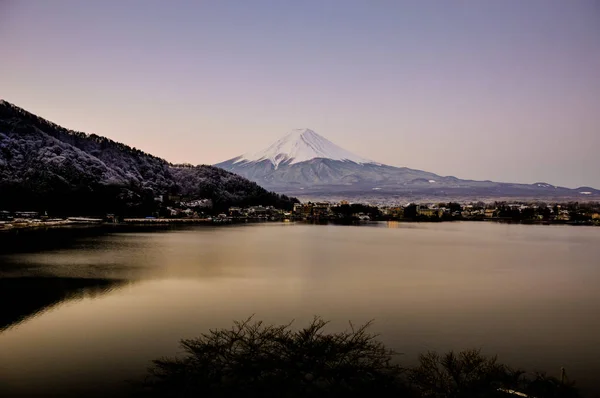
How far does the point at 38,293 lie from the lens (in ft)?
33.8

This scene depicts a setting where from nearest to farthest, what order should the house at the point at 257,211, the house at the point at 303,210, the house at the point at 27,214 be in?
the house at the point at 27,214 < the house at the point at 257,211 < the house at the point at 303,210

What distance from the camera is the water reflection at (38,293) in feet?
27.9

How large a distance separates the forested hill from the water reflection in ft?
102

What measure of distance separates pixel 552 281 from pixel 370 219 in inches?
2087

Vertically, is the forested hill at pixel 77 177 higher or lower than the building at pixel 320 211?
higher

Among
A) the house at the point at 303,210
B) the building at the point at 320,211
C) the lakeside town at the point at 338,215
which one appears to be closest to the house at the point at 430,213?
the lakeside town at the point at 338,215

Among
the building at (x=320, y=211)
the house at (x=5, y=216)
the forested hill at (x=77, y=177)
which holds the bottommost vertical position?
the building at (x=320, y=211)

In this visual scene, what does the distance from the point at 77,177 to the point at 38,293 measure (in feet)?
132

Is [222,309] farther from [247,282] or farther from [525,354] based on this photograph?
[525,354]

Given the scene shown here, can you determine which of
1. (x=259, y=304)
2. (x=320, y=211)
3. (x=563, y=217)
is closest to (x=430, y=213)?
(x=320, y=211)

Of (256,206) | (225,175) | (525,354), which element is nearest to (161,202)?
(256,206)

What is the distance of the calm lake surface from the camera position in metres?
6.53

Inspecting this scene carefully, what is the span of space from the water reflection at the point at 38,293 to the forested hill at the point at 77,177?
30.9 metres

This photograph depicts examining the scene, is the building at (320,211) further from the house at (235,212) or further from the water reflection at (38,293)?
the water reflection at (38,293)
